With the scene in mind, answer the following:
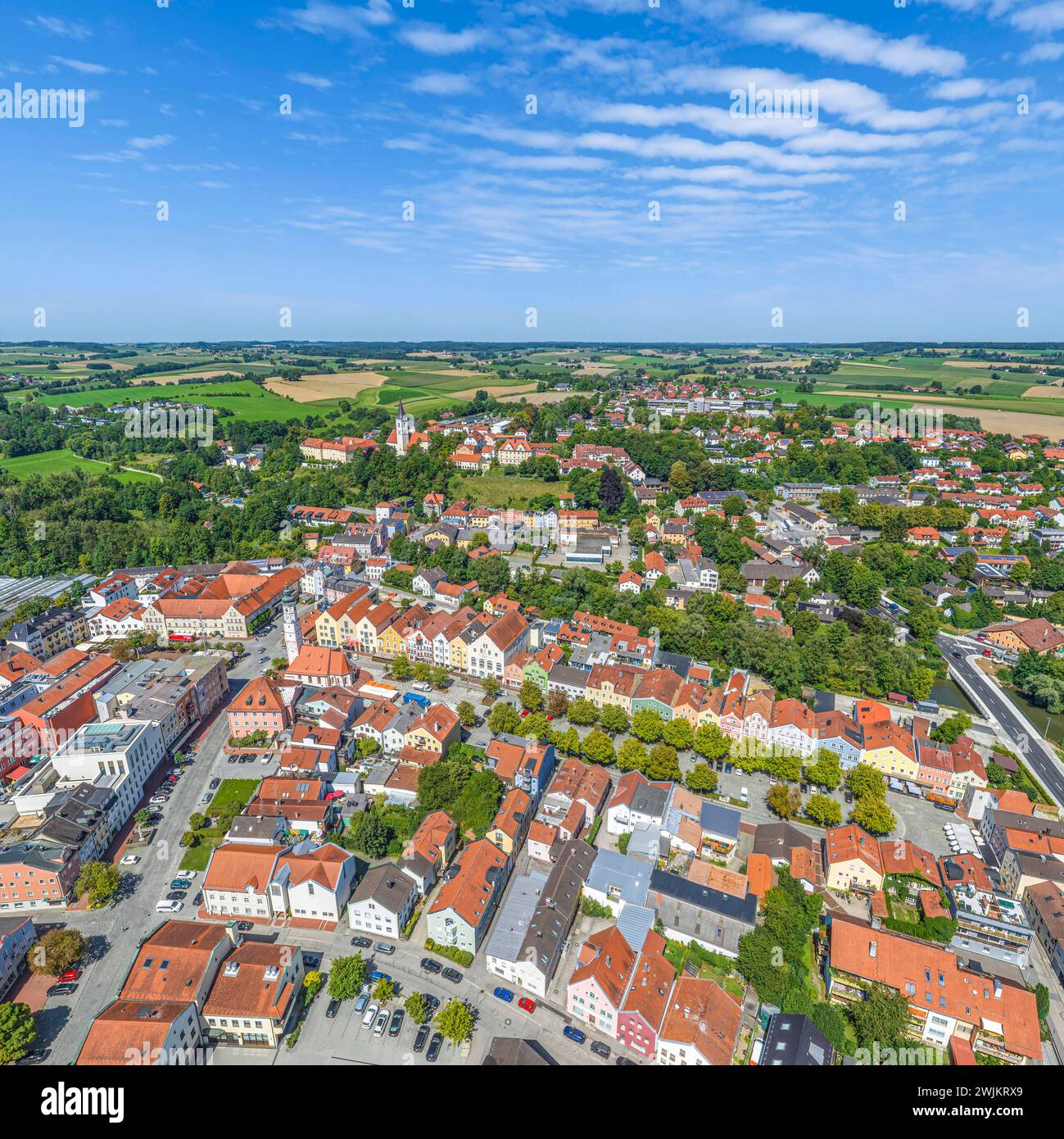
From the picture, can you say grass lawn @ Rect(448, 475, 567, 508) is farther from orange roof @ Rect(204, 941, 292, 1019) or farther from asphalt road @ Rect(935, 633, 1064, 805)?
orange roof @ Rect(204, 941, 292, 1019)

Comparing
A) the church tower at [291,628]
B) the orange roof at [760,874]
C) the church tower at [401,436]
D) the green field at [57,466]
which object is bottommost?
the orange roof at [760,874]

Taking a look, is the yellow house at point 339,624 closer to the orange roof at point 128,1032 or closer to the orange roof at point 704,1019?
the orange roof at point 128,1032

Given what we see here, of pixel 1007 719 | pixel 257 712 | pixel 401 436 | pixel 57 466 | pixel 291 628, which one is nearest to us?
pixel 257 712

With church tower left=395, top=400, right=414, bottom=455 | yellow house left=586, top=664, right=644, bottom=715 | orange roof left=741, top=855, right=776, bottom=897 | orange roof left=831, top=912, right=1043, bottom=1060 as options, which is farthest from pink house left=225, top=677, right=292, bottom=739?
church tower left=395, top=400, right=414, bottom=455

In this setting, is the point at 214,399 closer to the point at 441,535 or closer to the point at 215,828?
the point at 441,535

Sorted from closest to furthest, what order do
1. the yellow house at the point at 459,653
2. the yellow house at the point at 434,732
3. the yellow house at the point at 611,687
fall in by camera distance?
the yellow house at the point at 434,732 < the yellow house at the point at 611,687 < the yellow house at the point at 459,653

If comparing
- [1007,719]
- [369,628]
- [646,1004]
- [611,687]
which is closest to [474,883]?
[646,1004]

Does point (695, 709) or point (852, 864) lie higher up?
point (695, 709)

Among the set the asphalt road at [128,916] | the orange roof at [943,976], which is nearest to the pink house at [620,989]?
the orange roof at [943,976]
